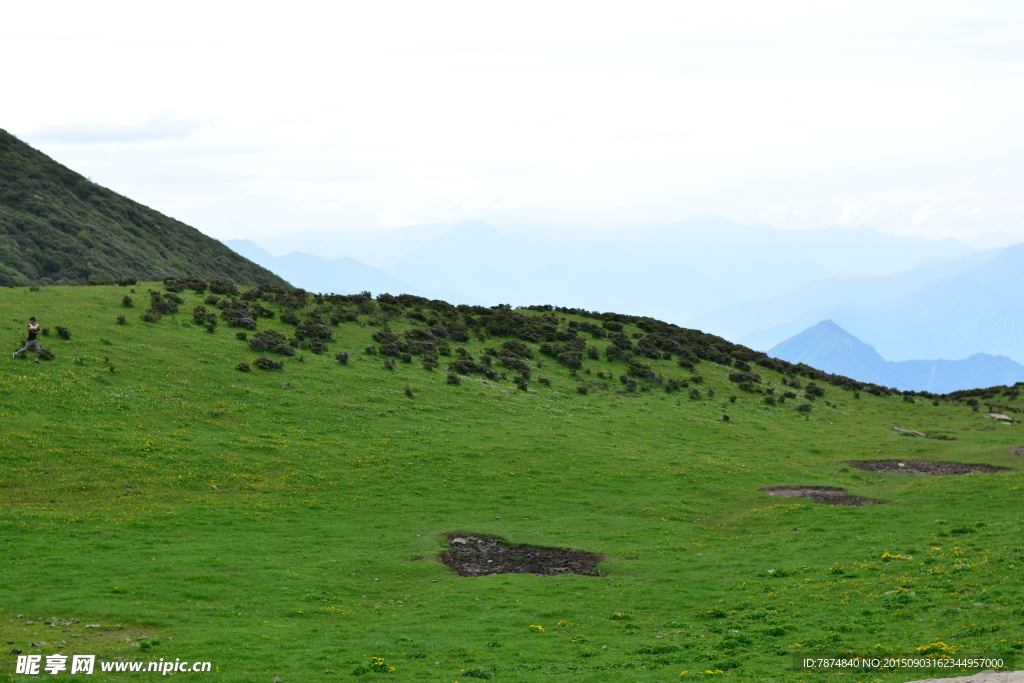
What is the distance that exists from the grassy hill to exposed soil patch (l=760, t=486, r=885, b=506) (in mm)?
950

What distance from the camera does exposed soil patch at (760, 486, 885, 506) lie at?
35909mm

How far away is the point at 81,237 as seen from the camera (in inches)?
5251

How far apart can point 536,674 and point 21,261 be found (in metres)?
123

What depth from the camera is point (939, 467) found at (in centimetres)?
4612

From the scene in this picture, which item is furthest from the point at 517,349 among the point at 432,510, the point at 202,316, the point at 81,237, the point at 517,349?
the point at 81,237

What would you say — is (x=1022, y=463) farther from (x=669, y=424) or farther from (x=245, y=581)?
(x=245, y=581)

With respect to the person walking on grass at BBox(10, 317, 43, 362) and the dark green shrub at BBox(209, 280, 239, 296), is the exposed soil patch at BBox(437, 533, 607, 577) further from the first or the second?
the dark green shrub at BBox(209, 280, 239, 296)

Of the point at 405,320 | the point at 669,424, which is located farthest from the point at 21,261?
the point at 669,424

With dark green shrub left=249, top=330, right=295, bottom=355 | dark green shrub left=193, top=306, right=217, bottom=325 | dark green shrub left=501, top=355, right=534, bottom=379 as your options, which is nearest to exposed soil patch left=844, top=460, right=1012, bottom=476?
dark green shrub left=501, top=355, right=534, bottom=379

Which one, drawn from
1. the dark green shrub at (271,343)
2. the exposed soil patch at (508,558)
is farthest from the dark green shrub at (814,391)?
the exposed soil patch at (508,558)

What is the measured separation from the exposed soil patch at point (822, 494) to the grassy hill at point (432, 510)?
3.12ft

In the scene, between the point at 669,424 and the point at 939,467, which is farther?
the point at 669,424

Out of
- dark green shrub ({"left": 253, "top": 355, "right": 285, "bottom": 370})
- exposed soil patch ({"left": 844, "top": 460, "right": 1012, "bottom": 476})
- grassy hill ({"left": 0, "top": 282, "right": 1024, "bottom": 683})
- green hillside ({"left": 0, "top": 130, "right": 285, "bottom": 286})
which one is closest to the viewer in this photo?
grassy hill ({"left": 0, "top": 282, "right": 1024, "bottom": 683})

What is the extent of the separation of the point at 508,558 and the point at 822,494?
19.7 m
